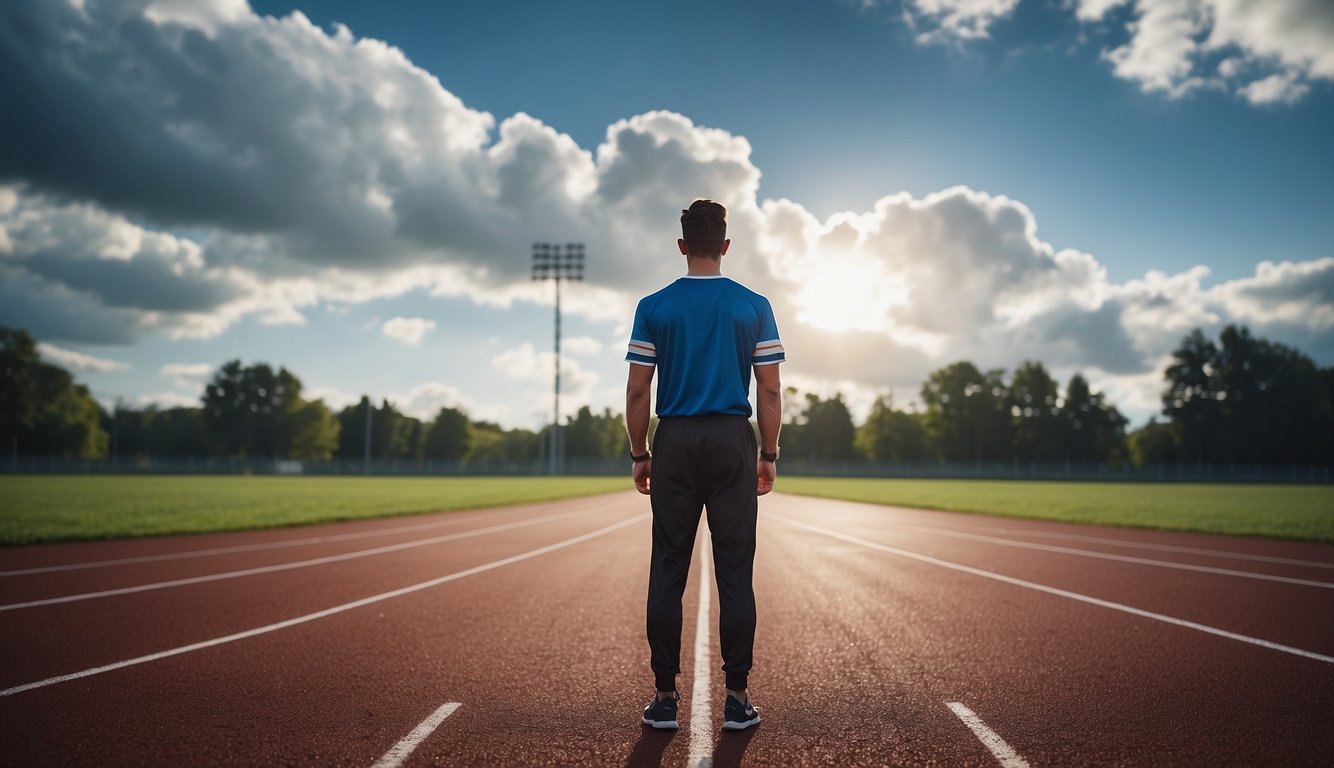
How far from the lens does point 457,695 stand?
3.98 meters

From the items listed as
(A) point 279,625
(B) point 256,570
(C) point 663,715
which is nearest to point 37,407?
(B) point 256,570

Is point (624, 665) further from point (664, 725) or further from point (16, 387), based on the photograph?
point (16, 387)

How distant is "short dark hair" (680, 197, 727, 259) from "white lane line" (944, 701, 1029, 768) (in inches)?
107

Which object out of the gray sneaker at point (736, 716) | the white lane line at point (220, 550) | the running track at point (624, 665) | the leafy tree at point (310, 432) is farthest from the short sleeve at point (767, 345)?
the leafy tree at point (310, 432)

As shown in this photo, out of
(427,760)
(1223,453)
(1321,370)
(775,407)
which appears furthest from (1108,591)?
(1321,370)

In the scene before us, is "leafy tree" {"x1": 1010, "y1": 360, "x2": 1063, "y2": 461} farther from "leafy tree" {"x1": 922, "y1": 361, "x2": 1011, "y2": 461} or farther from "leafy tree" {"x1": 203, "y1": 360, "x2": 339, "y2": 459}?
"leafy tree" {"x1": 203, "y1": 360, "x2": 339, "y2": 459}

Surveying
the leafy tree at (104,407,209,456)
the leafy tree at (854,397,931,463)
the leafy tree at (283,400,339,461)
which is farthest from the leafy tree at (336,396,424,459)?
the leafy tree at (854,397,931,463)

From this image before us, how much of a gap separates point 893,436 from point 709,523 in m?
108

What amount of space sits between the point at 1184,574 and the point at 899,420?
101845 mm

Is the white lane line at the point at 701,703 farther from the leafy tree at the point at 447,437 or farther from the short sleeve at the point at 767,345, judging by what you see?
the leafy tree at the point at 447,437

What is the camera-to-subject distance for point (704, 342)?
3.52 m

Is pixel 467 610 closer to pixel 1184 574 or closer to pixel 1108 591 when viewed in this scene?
pixel 1108 591

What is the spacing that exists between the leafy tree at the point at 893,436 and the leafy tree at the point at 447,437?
6862 cm

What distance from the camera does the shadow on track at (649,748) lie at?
305cm
